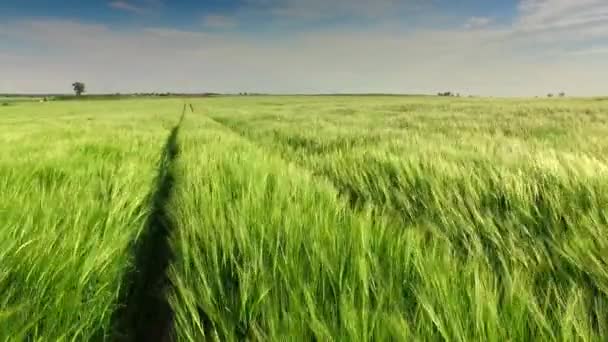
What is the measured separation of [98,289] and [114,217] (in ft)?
1.78

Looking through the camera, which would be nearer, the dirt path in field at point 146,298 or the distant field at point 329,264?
the distant field at point 329,264

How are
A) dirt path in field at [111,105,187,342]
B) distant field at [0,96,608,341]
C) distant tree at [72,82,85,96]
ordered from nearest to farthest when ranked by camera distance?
distant field at [0,96,608,341]
dirt path in field at [111,105,187,342]
distant tree at [72,82,85,96]

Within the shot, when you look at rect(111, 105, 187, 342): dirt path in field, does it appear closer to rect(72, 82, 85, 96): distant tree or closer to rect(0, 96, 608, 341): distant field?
rect(0, 96, 608, 341): distant field

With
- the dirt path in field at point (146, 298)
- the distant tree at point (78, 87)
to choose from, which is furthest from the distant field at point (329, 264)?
the distant tree at point (78, 87)

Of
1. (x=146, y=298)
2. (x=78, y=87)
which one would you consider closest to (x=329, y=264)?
(x=146, y=298)

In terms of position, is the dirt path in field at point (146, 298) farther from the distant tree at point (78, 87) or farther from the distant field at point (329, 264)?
the distant tree at point (78, 87)

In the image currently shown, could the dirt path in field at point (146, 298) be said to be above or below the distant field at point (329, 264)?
below

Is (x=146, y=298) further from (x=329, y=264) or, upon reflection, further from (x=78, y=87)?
(x=78, y=87)

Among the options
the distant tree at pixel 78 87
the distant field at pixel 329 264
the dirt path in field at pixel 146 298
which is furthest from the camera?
the distant tree at pixel 78 87

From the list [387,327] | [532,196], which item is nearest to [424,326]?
[387,327]

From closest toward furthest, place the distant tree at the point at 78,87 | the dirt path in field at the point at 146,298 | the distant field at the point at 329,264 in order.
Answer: the distant field at the point at 329,264
the dirt path in field at the point at 146,298
the distant tree at the point at 78,87

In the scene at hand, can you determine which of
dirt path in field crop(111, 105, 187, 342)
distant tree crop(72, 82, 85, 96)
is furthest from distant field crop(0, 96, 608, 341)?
distant tree crop(72, 82, 85, 96)

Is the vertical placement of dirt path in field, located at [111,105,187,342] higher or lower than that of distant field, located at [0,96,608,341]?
lower

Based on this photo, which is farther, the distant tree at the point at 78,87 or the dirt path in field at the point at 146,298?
the distant tree at the point at 78,87
